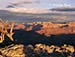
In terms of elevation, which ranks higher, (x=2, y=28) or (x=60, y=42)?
(x=2, y=28)

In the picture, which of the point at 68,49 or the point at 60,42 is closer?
the point at 68,49

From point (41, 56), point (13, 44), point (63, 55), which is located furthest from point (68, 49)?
point (13, 44)

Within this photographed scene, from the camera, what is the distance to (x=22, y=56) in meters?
14.7

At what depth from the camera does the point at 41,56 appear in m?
14.8

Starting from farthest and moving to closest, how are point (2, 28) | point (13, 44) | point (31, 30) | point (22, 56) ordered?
point (31, 30) → point (13, 44) → point (2, 28) → point (22, 56)

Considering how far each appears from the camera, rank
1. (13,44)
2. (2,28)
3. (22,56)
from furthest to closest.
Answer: (13,44)
(2,28)
(22,56)

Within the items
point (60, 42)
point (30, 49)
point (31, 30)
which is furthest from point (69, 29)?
point (30, 49)

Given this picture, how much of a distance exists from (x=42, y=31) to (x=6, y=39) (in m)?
2.42

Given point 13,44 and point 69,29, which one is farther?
point 69,29

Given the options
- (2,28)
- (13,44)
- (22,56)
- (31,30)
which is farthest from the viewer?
(31,30)

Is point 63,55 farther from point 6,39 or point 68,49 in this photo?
point 6,39

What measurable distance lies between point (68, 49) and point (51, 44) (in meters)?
1.55

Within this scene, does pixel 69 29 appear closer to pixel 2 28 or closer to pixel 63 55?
pixel 63 55

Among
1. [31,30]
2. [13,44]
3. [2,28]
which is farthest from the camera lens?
[31,30]
